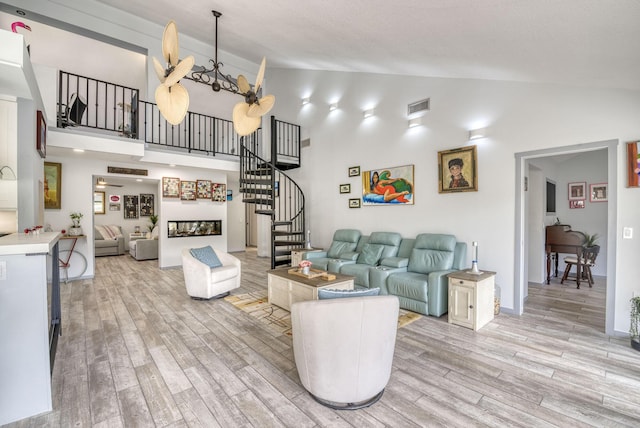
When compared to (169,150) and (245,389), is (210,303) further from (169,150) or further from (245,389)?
(169,150)

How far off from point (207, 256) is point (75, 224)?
330 cm

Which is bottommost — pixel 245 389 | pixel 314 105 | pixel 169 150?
pixel 245 389

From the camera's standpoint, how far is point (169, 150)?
6172 mm

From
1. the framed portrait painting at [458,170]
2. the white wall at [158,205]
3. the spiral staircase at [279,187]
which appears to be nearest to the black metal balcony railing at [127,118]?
the spiral staircase at [279,187]

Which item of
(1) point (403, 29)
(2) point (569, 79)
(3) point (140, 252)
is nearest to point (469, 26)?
(1) point (403, 29)

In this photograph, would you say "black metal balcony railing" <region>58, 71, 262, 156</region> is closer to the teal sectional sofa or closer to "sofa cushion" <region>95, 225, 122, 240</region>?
"sofa cushion" <region>95, 225, 122, 240</region>

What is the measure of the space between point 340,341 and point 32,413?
6.95 feet

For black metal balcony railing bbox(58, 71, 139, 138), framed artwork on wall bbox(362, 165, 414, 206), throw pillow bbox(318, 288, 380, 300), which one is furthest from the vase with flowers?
black metal balcony railing bbox(58, 71, 139, 138)

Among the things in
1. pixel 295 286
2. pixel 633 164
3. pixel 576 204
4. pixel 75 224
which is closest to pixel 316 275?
pixel 295 286

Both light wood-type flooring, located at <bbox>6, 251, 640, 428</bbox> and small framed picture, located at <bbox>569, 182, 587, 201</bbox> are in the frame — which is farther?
small framed picture, located at <bbox>569, 182, 587, 201</bbox>

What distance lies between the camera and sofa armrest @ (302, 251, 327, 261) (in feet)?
18.1

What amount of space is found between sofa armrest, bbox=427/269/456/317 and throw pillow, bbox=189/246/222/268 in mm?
3307

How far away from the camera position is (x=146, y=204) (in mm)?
10156

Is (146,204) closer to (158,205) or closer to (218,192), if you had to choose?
(158,205)
